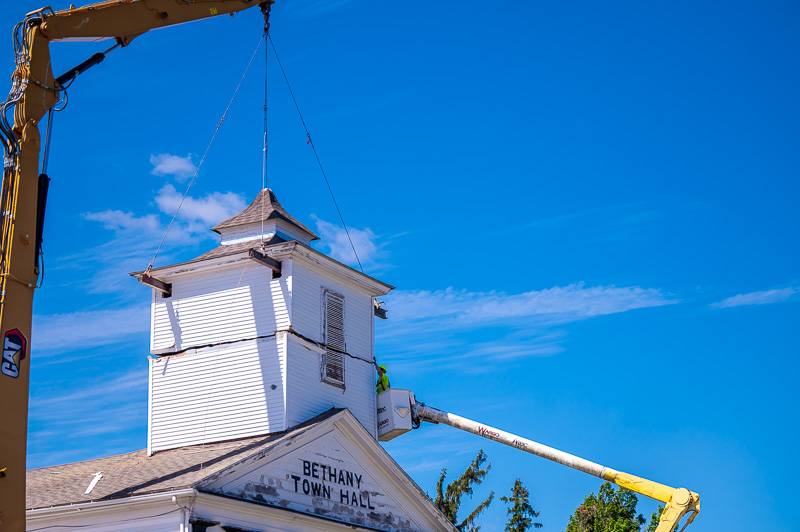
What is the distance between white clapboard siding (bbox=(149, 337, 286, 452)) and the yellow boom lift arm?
8.16 m

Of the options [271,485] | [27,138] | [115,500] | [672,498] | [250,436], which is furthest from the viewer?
[672,498]

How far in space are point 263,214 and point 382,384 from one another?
18.9 ft

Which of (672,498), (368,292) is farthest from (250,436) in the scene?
(672,498)

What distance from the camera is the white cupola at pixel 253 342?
28.1 m

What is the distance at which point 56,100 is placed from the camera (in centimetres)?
2273

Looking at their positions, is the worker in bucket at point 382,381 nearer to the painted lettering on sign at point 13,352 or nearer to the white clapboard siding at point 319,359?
the white clapboard siding at point 319,359

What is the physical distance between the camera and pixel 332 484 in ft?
89.9

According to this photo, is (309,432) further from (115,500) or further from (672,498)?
(672,498)

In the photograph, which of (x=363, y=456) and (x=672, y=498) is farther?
(x=672, y=498)

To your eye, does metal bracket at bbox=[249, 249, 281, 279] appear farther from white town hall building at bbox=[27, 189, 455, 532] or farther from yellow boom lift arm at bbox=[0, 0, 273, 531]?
yellow boom lift arm at bbox=[0, 0, 273, 531]

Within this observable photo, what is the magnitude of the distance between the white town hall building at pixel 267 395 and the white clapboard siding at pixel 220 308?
3 cm

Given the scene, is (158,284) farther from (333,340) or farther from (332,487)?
(332,487)

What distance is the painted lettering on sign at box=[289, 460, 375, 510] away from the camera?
26609mm

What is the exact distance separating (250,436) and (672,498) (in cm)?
1153
